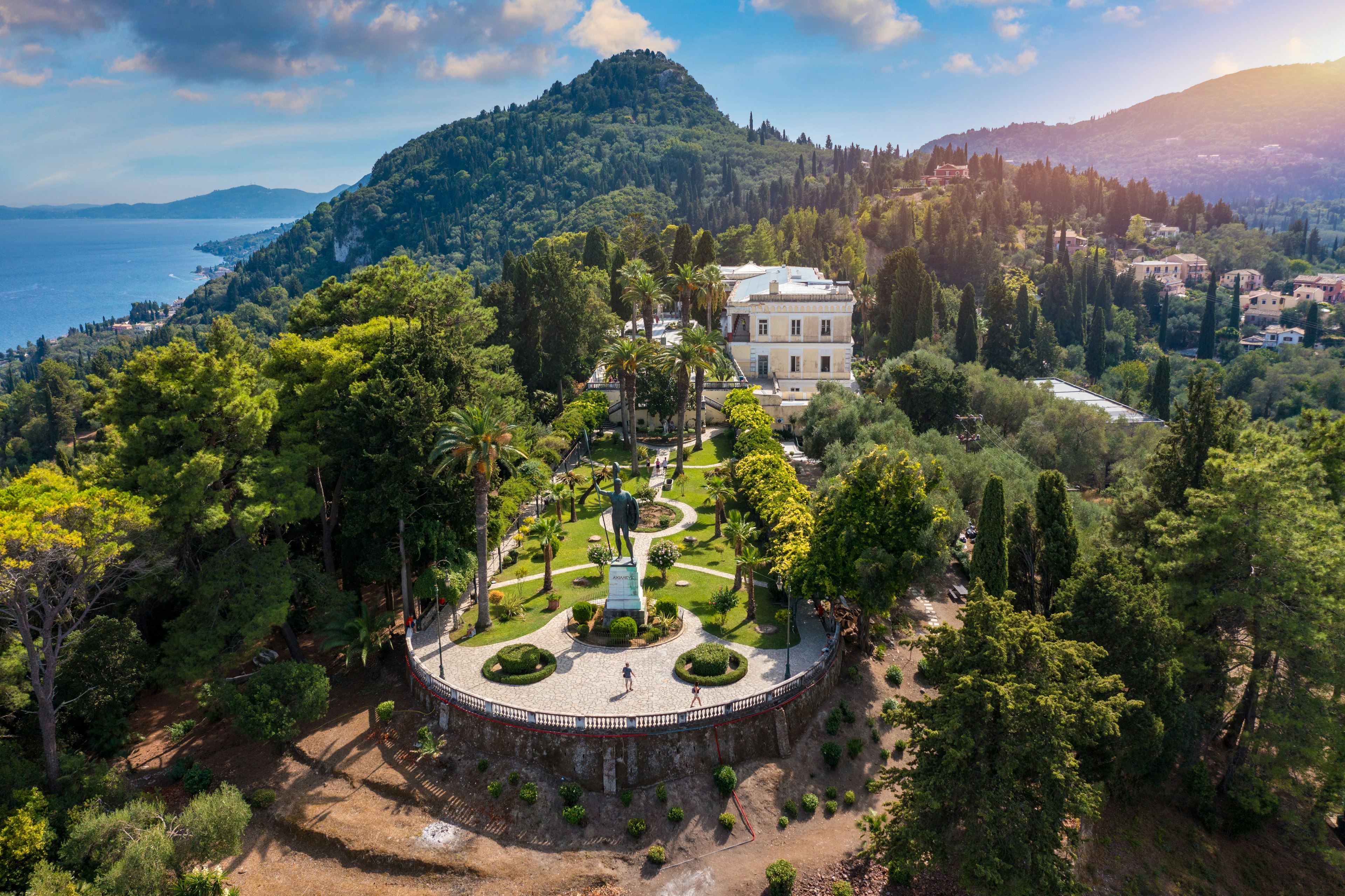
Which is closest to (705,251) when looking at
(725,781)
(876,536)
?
(876,536)

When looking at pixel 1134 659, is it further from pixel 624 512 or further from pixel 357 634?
pixel 357 634

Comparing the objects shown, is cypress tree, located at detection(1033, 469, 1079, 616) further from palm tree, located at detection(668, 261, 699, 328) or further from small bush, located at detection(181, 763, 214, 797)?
palm tree, located at detection(668, 261, 699, 328)

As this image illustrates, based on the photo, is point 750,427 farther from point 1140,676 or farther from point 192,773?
point 192,773

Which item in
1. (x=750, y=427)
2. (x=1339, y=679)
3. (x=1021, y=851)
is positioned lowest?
(x=1021, y=851)

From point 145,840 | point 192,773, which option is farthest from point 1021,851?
point 192,773

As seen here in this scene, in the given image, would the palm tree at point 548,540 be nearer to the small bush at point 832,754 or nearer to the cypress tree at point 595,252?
the small bush at point 832,754

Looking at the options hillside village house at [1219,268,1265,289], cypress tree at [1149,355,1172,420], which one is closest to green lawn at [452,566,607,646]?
cypress tree at [1149,355,1172,420]

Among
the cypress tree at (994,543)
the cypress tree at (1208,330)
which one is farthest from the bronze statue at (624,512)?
the cypress tree at (1208,330)
